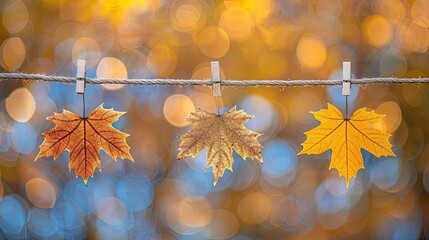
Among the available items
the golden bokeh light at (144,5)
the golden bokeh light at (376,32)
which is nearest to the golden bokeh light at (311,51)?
the golden bokeh light at (376,32)

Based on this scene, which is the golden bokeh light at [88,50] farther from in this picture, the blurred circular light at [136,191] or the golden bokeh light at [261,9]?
the golden bokeh light at [261,9]

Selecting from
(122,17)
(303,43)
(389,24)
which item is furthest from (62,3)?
(389,24)

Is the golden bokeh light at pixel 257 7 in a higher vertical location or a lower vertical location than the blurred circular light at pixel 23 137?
higher

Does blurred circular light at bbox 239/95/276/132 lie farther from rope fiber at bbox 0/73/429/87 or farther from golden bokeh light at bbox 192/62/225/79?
rope fiber at bbox 0/73/429/87

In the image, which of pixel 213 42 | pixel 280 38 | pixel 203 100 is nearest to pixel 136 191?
pixel 203 100

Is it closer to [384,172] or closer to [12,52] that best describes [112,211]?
[12,52]
